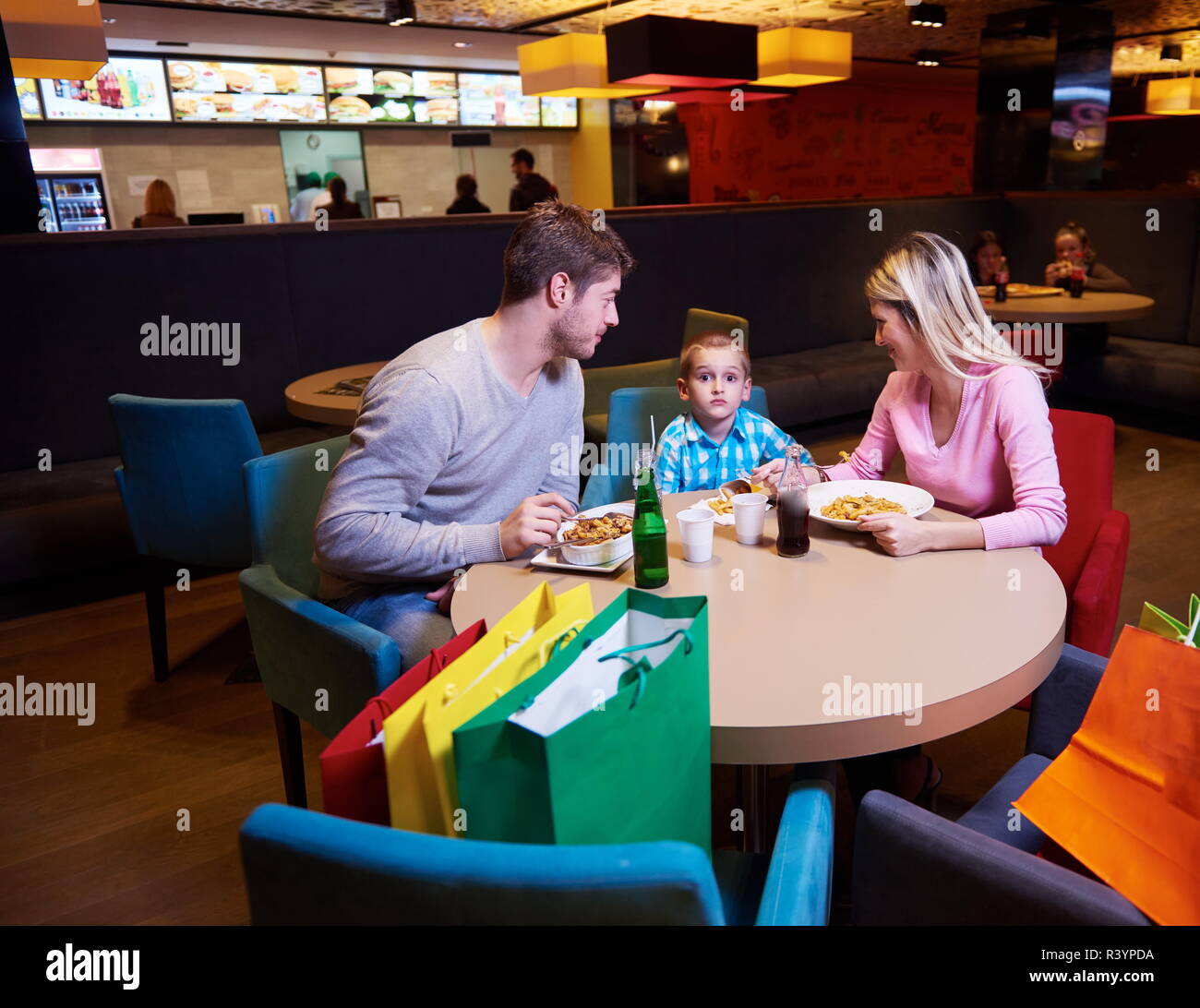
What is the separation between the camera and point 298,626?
1.71 metres

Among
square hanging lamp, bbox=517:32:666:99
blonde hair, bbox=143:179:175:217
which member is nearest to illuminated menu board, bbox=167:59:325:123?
blonde hair, bbox=143:179:175:217

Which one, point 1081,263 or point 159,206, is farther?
point 159,206

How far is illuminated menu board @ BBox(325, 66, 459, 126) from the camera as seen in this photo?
9.16m

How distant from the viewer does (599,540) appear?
163 centimetres

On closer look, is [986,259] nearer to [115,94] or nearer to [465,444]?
[465,444]

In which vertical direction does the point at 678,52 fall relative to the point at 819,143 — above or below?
above

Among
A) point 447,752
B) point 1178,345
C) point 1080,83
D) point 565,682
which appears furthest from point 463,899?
point 1080,83

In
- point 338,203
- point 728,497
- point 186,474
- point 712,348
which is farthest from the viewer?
point 338,203

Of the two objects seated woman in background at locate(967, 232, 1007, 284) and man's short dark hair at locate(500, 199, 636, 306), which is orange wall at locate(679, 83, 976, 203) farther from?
man's short dark hair at locate(500, 199, 636, 306)

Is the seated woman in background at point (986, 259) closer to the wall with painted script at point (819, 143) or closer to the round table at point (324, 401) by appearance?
the round table at point (324, 401)

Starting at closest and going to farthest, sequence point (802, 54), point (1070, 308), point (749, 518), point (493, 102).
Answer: point (749, 518) → point (1070, 308) → point (802, 54) → point (493, 102)

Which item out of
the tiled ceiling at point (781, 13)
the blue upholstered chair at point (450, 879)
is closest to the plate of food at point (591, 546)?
the blue upholstered chair at point (450, 879)

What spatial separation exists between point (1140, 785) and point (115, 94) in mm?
9378

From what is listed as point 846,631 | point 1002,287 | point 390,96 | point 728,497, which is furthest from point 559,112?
point 846,631
